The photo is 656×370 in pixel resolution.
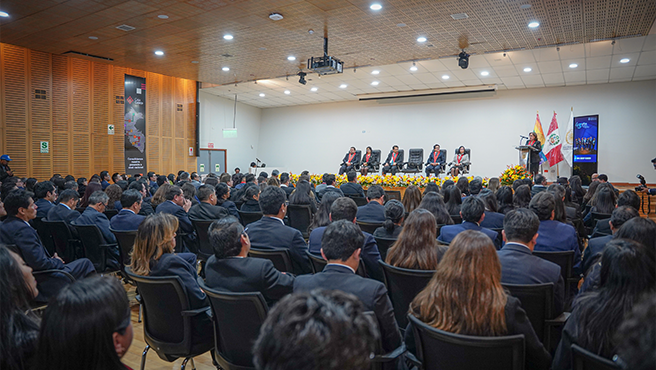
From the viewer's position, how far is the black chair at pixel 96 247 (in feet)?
13.5

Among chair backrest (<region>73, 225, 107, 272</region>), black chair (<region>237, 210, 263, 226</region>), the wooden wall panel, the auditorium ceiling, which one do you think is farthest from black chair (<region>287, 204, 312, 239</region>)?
the wooden wall panel

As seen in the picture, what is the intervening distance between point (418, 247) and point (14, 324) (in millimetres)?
1997

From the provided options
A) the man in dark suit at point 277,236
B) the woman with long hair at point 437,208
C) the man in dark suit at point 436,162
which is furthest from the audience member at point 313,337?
the man in dark suit at point 436,162

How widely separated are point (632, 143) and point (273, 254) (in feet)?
48.0

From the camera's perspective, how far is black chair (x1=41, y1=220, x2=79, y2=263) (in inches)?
171

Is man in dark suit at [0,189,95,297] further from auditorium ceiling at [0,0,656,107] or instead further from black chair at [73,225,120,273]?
auditorium ceiling at [0,0,656,107]

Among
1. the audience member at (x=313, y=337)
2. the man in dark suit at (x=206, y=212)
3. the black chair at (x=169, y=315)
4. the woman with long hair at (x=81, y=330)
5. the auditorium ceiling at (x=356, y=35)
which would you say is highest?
the auditorium ceiling at (x=356, y=35)

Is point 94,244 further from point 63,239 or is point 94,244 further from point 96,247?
point 63,239

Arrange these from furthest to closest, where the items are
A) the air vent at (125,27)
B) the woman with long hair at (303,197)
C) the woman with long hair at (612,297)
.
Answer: the air vent at (125,27) → the woman with long hair at (303,197) → the woman with long hair at (612,297)

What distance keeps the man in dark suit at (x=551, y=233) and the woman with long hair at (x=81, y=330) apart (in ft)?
10.0

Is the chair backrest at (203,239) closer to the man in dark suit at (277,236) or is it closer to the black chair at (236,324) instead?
the man in dark suit at (277,236)

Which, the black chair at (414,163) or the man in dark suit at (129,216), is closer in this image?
the man in dark suit at (129,216)

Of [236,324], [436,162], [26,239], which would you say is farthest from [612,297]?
[436,162]

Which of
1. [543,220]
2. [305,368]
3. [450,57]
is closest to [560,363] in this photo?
[305,368]
